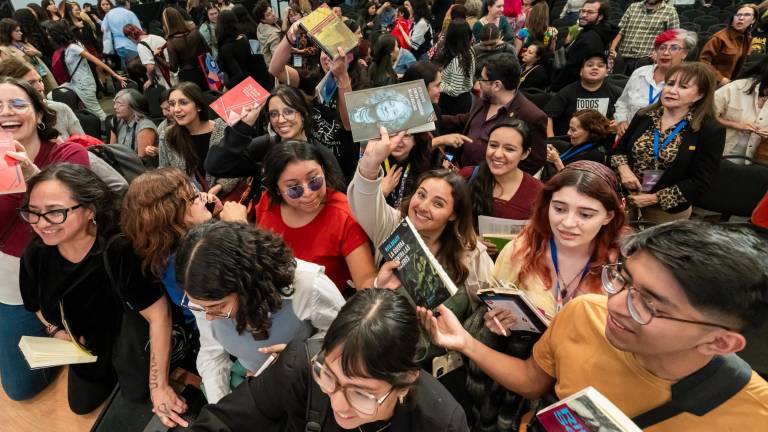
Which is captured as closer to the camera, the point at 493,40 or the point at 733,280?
the point at 733,280

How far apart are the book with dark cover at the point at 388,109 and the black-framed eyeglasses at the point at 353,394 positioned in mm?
1126

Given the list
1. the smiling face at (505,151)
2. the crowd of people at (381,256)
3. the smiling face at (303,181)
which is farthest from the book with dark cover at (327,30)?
the smiling face at (505,151)

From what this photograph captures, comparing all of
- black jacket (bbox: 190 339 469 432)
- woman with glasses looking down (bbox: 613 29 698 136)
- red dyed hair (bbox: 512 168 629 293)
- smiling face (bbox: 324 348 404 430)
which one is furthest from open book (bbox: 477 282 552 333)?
woman with glasses looking down (bbox: 613 29 698 136)

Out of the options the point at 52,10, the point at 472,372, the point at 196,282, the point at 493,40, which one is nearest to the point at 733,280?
the point at 472,372

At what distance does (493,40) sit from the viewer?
14.4 feet

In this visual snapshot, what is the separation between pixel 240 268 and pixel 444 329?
772mm

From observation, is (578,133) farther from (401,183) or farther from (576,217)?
(576,217)

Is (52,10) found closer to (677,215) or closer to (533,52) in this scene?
(533,52)

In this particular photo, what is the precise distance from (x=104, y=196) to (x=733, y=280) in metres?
2.34

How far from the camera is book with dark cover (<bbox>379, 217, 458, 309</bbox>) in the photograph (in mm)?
1499

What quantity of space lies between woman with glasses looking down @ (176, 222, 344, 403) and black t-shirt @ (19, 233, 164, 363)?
30 centimetres

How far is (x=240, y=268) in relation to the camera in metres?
1.56

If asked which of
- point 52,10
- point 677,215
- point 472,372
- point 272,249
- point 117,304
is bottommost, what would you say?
point 677,215

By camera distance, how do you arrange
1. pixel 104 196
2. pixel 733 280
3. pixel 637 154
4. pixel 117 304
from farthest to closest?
pixel 637 154 < pixel 117 304 < pixel 104 196 < pixel 733 280
